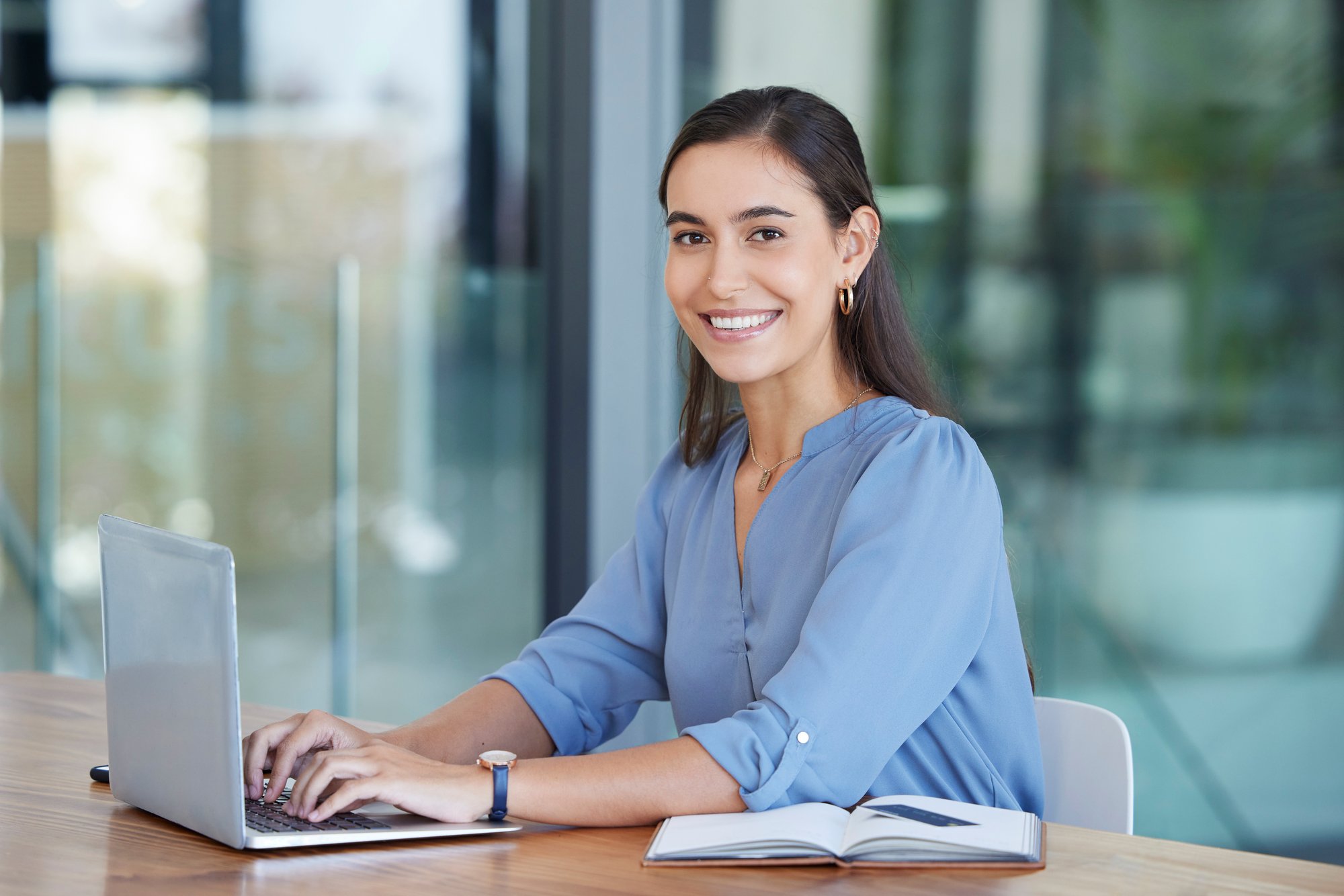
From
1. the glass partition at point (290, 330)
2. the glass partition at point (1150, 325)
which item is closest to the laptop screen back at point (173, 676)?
the glass partition at point (1150, 325)

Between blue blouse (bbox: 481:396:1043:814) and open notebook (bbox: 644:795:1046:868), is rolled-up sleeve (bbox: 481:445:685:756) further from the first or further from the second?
open notebook (bbox: 644:795:1046:868)

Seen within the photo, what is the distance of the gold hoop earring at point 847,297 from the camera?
1683 millimetres

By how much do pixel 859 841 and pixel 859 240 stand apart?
0.78 m

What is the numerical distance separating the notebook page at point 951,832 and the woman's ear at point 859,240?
67cm

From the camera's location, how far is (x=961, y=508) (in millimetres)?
1408

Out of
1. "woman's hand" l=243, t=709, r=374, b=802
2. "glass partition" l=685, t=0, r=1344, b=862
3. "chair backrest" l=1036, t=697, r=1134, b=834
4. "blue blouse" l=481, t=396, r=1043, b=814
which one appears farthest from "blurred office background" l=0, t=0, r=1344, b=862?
"woman's hand" l=243, t=709, r=374, b=802

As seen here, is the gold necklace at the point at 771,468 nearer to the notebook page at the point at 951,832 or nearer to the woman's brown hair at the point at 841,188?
the woman's brown hair at the point at 841,188

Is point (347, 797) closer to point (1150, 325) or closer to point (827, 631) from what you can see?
point (827, 631)

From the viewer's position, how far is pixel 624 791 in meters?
1.28

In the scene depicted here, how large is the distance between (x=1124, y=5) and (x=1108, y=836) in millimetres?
2014

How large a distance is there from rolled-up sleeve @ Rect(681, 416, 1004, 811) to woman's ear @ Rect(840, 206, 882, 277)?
0.30m

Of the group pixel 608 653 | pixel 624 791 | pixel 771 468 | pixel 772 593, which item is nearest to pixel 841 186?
pixel 771 468

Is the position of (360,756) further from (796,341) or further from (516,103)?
(516,103)

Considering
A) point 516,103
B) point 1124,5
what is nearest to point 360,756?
point 1124,5
